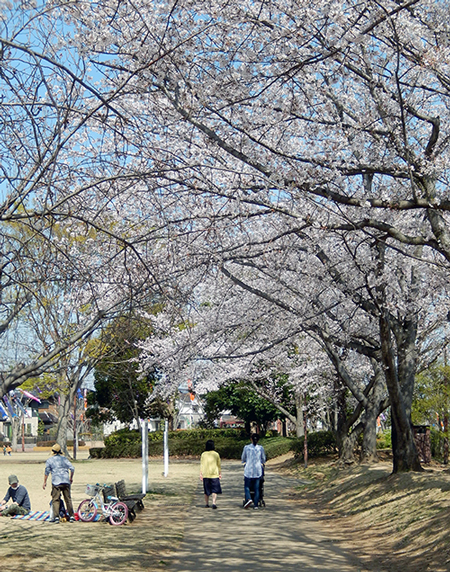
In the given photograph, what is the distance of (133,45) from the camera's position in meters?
9.30

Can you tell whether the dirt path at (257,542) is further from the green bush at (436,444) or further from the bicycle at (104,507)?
the green bush at (436,444)

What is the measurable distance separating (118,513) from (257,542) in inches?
133

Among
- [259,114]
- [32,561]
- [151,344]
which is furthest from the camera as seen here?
[151,344]

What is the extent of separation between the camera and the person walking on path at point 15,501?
14203 mm

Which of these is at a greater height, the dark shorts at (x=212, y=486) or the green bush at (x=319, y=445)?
the green bush at (x=319, y=445)

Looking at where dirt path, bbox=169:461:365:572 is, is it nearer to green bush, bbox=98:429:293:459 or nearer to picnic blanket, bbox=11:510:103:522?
picnic blanket, bbox=11:510:103:522

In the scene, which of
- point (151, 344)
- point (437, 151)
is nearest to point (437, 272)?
point (437, 151)

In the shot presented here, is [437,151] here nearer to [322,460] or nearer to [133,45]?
[133,45]

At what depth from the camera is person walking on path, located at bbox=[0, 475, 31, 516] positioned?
1420 cm

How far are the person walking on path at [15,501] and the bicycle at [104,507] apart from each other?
Result: 1.33m

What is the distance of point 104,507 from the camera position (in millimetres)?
13258

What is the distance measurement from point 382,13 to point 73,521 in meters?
10.3

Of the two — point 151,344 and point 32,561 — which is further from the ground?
point 151,344

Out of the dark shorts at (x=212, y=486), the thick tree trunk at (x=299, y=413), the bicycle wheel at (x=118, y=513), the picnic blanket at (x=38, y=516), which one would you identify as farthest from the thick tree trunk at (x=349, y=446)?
the thick tree trunk at (x=299, y=413)
